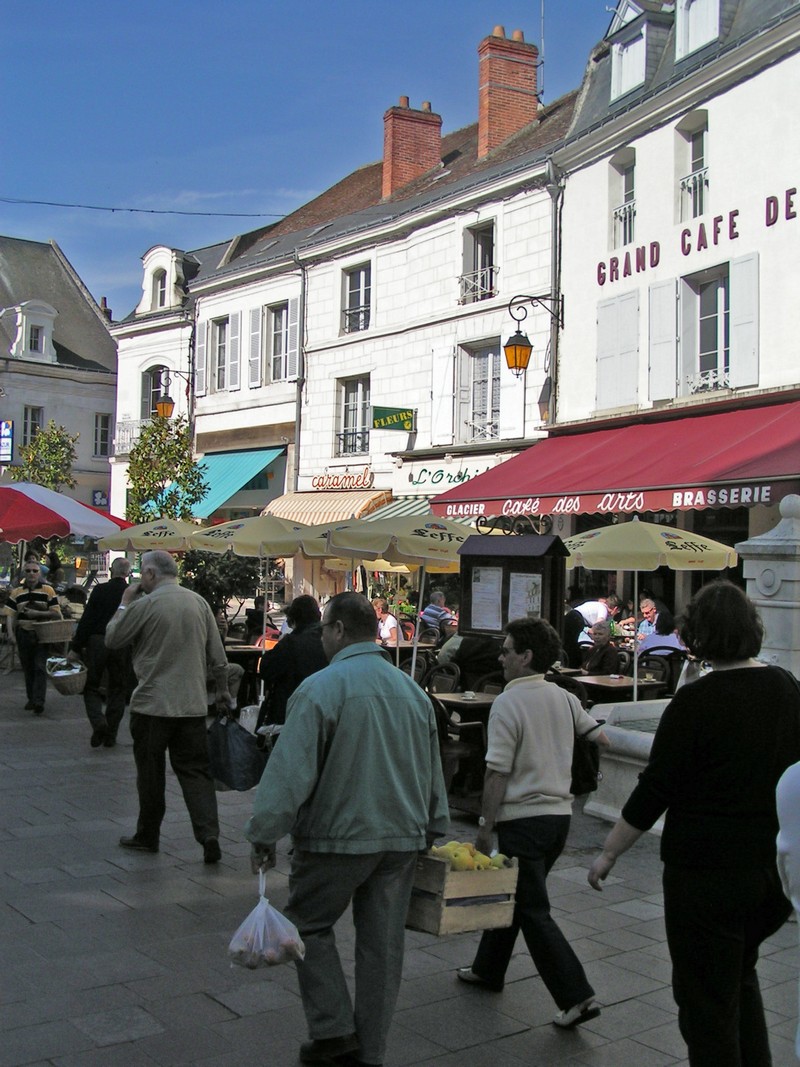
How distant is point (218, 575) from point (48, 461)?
20.3 meters

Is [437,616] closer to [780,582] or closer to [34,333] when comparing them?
[780,582]

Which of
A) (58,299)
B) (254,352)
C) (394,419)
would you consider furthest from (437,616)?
(58,299)

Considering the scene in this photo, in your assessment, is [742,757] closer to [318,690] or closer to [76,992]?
[318,690]

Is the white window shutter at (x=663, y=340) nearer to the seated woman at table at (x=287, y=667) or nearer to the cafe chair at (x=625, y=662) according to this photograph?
the cafe chair at (x=625, y=662)

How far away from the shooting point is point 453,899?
13.2 feet

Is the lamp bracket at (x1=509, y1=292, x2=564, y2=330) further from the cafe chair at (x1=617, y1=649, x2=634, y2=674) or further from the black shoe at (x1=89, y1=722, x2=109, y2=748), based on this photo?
the black shoe at (x1=89, y1=722, x2=109, y2=748)

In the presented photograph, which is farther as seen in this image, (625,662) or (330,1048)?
(625,662)

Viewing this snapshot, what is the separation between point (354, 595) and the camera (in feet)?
13.3

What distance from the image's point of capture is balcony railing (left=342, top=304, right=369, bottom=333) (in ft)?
82.6

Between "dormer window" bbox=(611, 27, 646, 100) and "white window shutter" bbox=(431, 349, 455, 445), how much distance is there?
5.63m

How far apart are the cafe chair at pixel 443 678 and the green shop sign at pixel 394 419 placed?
12.5 metres

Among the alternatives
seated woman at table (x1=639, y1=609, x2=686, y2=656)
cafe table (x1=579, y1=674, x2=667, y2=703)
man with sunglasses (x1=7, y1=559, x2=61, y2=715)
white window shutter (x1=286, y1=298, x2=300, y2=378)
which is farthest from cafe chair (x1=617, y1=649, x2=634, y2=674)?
white window shutter (x1=286, y1=298, x2=300, y2=378)

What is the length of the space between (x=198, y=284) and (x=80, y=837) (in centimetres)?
2437

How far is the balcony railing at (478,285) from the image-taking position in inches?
857
